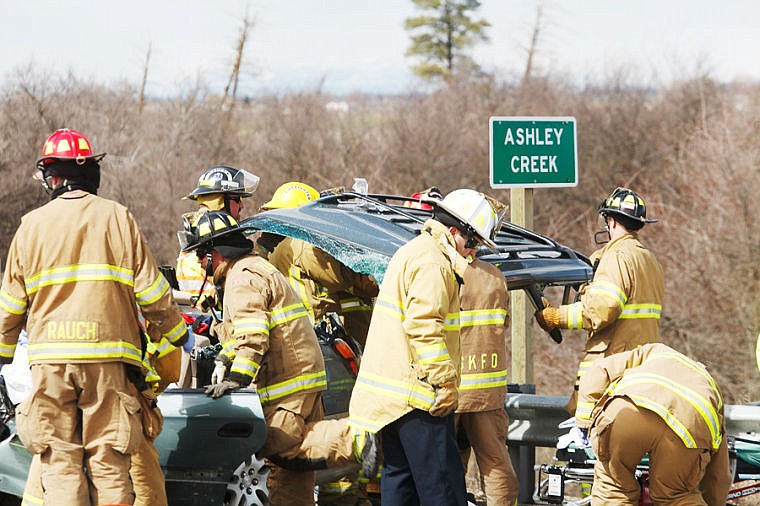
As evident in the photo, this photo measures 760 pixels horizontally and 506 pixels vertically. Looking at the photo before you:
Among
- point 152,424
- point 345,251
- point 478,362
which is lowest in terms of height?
point 152,424

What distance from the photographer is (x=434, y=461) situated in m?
5.17

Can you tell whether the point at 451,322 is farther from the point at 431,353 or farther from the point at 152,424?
the point at 152,424

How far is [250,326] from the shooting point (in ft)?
18.9

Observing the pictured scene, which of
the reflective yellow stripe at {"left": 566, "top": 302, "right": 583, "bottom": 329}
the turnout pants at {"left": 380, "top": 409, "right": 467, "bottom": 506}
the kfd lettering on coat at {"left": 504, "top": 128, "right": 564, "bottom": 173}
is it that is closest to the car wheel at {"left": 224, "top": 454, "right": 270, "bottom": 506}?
the turnout pants at {"left": 380, "top": 409, "right": 467, "bottom": 506}

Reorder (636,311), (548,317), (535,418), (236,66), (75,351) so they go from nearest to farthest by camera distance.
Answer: (75,351), (636,311), (548,317), (535,418), (236,66)

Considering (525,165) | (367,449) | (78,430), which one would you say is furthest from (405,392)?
(525,165)

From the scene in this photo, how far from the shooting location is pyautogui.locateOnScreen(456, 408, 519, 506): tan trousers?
644cm

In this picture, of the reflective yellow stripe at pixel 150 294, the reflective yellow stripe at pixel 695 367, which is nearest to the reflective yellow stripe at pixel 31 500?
the reflective yellow stripe at pixel 150 294

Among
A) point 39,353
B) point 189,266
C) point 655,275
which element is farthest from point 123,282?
point 655,275

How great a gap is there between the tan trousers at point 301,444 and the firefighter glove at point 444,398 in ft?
3.05

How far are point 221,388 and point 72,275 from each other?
110 centimetres

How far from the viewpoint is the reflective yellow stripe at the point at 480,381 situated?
6332 millimetres

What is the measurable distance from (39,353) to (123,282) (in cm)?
51

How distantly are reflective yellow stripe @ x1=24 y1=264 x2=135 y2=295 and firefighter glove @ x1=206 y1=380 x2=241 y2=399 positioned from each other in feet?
3.05
